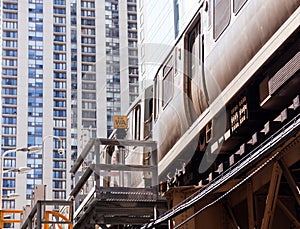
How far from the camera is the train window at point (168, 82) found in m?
13.5

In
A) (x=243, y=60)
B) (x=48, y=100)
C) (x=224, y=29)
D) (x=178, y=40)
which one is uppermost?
(x=48, y=100)

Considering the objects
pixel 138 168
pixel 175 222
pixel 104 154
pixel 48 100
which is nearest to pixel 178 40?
pixel 138 168

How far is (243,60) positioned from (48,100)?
75847 millimetres

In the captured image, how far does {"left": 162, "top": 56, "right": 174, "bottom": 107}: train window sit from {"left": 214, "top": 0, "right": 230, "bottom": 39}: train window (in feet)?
8.96

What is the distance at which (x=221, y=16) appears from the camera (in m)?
10.6

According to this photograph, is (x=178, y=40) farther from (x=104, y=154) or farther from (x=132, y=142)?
(x=104, y=154)

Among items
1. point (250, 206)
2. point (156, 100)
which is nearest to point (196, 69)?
point (250, 206)

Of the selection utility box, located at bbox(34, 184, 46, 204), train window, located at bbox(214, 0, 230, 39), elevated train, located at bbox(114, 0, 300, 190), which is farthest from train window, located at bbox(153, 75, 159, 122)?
utility box, located at bbox(34, 184, 46, 204)

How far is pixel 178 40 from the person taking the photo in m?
13.1

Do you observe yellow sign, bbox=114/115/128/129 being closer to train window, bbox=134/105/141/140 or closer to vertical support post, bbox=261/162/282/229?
train window, bbox=134/105/141/140

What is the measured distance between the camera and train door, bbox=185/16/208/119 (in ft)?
36.2

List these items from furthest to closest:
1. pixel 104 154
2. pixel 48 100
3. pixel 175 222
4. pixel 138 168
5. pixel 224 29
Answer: pixel 48 100 → pixel 104 154 → pixel 138 168 → pixel 175 222 → pixel 224 29

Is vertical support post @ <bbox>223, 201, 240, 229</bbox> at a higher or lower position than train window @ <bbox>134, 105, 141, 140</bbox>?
lower

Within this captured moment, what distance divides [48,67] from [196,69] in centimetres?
7472
